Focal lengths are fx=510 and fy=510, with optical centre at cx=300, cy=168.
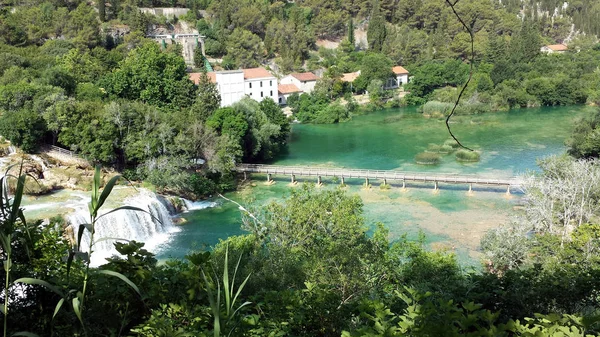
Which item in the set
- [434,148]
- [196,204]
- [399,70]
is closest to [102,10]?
[399,70]

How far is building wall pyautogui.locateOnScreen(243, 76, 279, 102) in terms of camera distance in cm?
4200

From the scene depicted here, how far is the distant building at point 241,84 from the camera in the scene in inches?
1586

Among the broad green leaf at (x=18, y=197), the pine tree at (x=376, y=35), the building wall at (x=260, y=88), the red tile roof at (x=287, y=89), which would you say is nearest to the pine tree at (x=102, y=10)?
the red tile roof at (x=287, y=89)

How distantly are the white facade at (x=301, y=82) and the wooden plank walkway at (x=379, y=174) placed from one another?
2295 centimetres

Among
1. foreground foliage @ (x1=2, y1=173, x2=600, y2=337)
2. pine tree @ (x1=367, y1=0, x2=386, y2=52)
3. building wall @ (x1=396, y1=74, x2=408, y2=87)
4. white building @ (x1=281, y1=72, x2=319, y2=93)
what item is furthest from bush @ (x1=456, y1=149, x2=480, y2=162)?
pine tree @ (x1=367, y1=0, x2=386, y2=52)

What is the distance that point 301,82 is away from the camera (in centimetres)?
4925

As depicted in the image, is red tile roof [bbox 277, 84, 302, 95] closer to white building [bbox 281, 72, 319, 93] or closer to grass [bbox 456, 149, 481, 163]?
white building [bbox 281, 72, 319, 93]

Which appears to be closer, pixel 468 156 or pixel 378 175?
pixel 378 175

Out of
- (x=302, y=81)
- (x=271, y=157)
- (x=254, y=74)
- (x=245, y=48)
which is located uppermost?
(x=245, y=48)

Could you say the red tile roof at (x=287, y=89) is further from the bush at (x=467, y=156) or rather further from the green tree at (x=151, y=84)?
the bush at (x=467, y=156)

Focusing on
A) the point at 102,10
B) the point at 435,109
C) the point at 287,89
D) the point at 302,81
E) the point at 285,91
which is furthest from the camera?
the point at 102,10

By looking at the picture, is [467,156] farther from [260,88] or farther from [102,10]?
[102,10]

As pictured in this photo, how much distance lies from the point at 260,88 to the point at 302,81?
731 cm

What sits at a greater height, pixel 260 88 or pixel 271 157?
pixel 260 88
